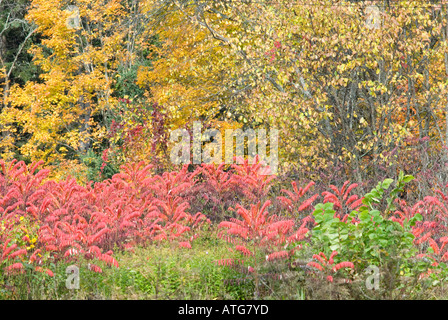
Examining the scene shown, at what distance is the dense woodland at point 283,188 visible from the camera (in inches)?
201

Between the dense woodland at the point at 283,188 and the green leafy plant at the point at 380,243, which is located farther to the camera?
the dense woodland at the point at 283,188

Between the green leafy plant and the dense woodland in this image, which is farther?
the dense woodland

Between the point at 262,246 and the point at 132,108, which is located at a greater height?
the point at 132,108

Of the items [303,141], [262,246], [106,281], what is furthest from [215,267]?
[303,141]

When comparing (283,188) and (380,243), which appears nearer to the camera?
(380,243)

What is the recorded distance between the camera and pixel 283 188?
398 inches

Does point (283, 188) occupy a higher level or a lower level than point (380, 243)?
higher

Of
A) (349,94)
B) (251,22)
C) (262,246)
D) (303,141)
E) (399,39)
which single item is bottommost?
(262,246)

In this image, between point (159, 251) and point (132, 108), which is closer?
point (159, 251)

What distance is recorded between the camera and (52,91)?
747 inches

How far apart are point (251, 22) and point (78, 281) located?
21.7 feet

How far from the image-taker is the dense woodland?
509 cm

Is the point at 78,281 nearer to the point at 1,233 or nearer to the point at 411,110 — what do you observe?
the point at 1,233

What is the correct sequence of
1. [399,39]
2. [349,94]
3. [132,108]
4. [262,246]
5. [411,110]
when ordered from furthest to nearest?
[132,108] < [411,110] < [349,94] < [399,39] < [262,246]
